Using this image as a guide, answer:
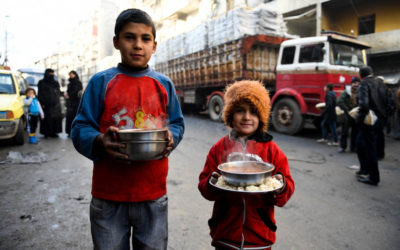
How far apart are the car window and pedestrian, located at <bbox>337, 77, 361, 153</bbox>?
29.1 ft

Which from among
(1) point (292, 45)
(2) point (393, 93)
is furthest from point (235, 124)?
(2) point (393, 93)

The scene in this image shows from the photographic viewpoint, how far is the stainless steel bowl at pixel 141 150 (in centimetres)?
120

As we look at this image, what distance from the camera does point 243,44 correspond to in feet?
30.9

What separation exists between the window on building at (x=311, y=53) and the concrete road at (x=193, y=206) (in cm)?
326

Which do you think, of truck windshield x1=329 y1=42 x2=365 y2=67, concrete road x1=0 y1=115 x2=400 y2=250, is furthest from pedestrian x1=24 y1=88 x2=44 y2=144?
truck windshield x1=329 y1=42 x2=365 y2=67

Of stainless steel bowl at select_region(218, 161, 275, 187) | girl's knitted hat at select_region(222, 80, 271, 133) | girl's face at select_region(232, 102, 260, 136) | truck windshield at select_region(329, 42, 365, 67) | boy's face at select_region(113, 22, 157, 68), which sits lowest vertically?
stainless steel bowl at select_region(218, 161, 275, 187)

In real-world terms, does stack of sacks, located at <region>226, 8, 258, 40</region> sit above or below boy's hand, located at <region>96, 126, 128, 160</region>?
above

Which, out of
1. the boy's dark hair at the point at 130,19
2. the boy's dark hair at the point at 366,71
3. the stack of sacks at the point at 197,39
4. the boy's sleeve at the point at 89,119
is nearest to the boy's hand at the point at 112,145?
the boy's sleeve at the point at 89,119

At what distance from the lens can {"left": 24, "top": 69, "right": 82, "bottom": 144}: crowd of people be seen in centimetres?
768

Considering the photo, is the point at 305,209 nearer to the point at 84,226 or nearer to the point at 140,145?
the point at 84,226

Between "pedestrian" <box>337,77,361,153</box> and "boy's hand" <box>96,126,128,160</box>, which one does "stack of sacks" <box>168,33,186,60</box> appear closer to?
"pedestrian" <box>337,77,361,153</box>

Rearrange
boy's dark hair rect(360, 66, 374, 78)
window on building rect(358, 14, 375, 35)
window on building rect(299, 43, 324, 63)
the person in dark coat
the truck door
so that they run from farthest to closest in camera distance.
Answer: window on building rect(358, 14, 375, 35) < the person in dark coat < the truck door < window on building rect(299, 43, 324, 63) < boy's dark hair rect(360, 66, 374, 78)

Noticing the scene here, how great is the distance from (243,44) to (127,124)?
8.64 meters

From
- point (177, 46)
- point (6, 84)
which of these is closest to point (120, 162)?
point (6, 84)
